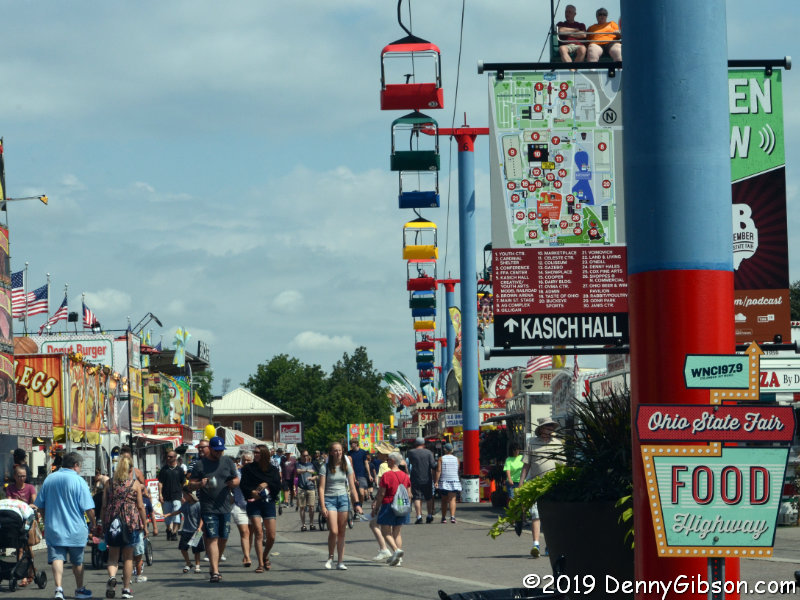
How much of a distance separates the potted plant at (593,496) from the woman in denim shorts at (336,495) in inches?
328

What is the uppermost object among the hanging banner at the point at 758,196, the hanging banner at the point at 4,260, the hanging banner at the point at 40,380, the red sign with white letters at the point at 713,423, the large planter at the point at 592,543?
the hanging banner at the point at 4,260

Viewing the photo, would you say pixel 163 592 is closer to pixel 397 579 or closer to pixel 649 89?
pixel 397 579

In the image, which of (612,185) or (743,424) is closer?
(743,424)

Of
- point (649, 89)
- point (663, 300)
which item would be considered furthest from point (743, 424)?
point (649, 89)

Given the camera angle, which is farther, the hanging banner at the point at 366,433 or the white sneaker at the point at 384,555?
the hanging banner at the point at 366,433

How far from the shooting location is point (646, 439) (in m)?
5.18

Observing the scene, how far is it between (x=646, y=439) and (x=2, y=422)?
2045cm

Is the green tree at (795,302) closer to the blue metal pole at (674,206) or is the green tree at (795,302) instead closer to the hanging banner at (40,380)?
the hanging banner at (40,380)

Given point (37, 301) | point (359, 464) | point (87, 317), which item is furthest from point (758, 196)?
point (87, 317)

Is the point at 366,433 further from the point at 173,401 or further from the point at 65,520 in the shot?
the point at 65,520

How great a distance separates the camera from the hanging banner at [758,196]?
13430mm

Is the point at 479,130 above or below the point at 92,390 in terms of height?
above

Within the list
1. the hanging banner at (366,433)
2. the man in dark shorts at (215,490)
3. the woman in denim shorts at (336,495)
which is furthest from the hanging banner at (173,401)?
the man in dark shorts at (215,490)

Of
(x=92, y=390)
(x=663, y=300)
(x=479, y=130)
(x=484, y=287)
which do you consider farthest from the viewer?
(x=484, y=287)
